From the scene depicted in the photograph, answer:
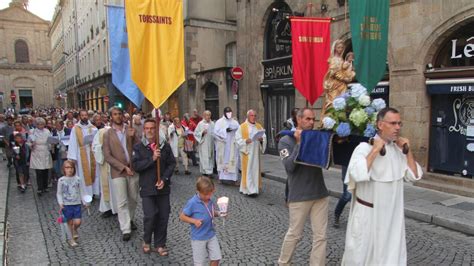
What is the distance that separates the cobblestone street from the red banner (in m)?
2.32

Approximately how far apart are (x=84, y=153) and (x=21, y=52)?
82.6 meters

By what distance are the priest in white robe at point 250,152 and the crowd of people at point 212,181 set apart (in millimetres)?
22

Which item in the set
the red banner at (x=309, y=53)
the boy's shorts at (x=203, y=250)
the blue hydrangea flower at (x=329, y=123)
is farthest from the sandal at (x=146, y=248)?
the red banner at (x=309, y=53)

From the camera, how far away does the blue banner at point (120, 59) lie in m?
5.75

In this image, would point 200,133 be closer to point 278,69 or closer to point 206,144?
point 206,144

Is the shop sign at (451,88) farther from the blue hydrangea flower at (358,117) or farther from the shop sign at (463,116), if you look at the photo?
the blue hydrangea flower at (358,117)

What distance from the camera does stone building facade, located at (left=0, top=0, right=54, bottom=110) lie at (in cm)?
7425

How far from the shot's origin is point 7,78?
73.3m

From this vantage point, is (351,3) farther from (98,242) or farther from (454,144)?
(98,242)

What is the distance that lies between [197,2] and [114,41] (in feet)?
54.4

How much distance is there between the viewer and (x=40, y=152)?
890 cm

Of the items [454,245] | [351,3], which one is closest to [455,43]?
[351,3]

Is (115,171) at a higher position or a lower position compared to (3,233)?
higher

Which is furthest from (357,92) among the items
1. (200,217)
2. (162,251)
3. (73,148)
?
(73,148)
